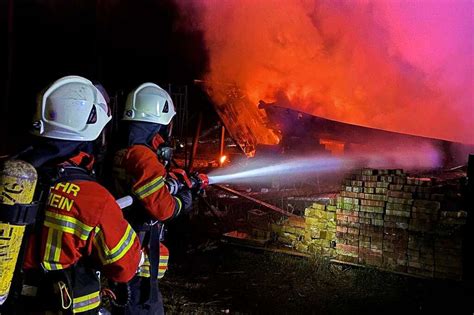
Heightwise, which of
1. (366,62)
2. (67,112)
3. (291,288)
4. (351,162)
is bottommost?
(291,288)

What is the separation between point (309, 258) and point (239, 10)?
8519 mm

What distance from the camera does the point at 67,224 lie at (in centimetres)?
187

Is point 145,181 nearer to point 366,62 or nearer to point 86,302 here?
point 86,302

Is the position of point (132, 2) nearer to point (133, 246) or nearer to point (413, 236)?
point (413, 236)

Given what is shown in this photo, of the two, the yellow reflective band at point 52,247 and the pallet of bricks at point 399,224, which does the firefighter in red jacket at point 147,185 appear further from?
the pallet of bricks at point 399,224

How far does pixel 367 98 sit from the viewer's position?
35.4 feet

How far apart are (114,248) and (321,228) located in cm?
453

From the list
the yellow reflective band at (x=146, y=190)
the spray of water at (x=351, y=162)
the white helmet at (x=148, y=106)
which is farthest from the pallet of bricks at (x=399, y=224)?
the yellow reflective band at (x=146, y=190)

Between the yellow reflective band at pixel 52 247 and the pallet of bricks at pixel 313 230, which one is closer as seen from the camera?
the yellow reflective band at pixel 52 247

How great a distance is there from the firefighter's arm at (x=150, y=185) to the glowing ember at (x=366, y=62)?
21.9 feet

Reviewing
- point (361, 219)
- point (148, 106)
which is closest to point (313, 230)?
point (361, 219)

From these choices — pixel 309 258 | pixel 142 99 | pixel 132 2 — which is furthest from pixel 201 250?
pixel 132 2

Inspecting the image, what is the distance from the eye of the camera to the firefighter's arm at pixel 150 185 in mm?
2776

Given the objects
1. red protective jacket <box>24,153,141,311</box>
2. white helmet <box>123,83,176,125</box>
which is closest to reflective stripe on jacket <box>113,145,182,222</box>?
white helmet <box>123,83,176,125</box>
